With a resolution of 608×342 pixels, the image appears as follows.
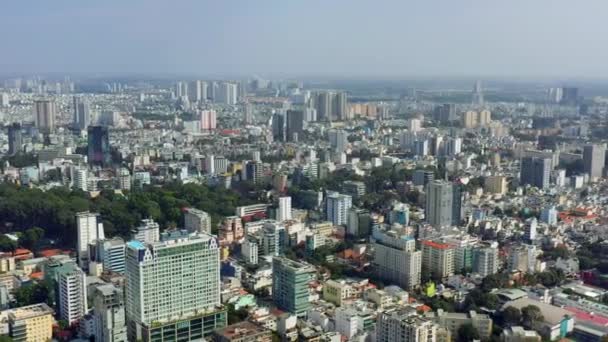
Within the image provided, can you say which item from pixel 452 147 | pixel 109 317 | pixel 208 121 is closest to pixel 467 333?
pixel 109 317

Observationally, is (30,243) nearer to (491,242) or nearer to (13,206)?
(13,206)

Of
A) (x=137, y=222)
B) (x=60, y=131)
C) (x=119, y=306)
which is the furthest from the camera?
(x=60, y=131)

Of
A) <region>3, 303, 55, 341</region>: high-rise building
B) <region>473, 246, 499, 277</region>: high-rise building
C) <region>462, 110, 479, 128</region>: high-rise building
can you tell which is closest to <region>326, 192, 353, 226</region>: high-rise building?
<region>473, 246, 499, 277</region>: high-rise building

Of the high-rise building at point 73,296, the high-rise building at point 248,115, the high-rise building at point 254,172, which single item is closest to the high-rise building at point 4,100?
the high-rise building at point 248,115

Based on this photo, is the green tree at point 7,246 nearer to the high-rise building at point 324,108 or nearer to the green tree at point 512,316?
the green tree at point 512,316

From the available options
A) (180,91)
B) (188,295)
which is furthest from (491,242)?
(180,91)

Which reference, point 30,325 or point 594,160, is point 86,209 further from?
point 594,160

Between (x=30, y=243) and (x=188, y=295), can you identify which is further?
(x=30, y=243)
